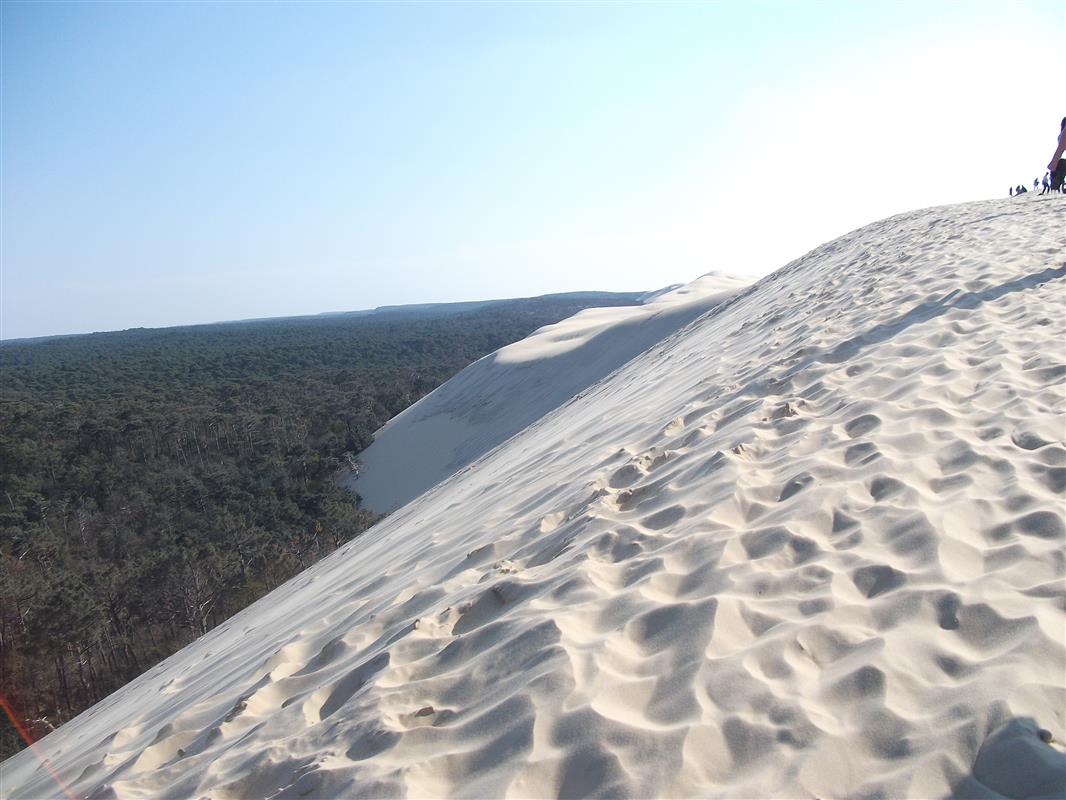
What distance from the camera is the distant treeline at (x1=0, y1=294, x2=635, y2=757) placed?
664 inches

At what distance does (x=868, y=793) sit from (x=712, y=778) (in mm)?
374

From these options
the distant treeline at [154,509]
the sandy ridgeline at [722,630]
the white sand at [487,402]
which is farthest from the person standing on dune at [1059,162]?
the distant treeline at [154,509]

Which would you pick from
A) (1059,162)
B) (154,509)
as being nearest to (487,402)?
(154,509)

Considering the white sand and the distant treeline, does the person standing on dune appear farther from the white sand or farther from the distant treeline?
the distant treeline

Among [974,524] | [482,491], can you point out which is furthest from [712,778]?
[482,491]

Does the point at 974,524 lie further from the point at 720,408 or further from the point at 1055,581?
the point at 720,408

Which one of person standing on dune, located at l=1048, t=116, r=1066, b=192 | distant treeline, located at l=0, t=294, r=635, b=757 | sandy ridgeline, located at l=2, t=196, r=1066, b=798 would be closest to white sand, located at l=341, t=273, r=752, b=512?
distant treeline, located at l=0, t=294, r=635, b=757

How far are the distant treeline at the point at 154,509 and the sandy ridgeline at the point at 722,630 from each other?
1374cm

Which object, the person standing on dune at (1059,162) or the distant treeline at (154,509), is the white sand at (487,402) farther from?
the person standing on dune at (1059,162)

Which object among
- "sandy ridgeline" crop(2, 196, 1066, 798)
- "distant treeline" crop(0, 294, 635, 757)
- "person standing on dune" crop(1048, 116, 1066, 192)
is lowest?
"distant treeline" crop(0, 294, 635, 757)

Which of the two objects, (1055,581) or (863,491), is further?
(863,491)

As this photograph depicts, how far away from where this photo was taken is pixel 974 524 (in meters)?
2.64

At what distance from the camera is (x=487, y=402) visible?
101 ft

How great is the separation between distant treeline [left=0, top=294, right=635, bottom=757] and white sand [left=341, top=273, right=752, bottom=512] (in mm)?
2035
